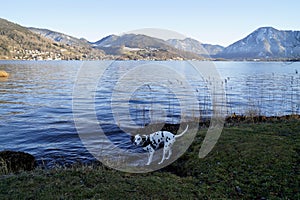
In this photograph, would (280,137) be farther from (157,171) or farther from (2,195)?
(2,195)

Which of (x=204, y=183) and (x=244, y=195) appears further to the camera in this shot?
(x=204, y=183)

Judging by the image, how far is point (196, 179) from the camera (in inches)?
387

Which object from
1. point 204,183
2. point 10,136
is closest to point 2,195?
point 204,183

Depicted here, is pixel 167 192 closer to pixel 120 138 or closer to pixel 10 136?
pixel 120 138

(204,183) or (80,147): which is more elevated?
(204,183)

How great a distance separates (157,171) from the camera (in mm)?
11078

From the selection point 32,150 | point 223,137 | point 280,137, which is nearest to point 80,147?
point 32,150

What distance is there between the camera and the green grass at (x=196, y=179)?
8375 mm

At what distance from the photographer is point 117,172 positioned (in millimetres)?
10539

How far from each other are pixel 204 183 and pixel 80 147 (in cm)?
1137

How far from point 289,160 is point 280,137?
9.79ft

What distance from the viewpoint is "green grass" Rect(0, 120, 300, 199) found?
8375 millimetres

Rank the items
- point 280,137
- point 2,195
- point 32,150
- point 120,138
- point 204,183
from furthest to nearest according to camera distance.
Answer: point 120,138 < point 32,150 < point 280,137 < point 204,183 < point 2,195

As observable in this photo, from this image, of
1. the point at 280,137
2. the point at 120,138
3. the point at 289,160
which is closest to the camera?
the point at 289,160
